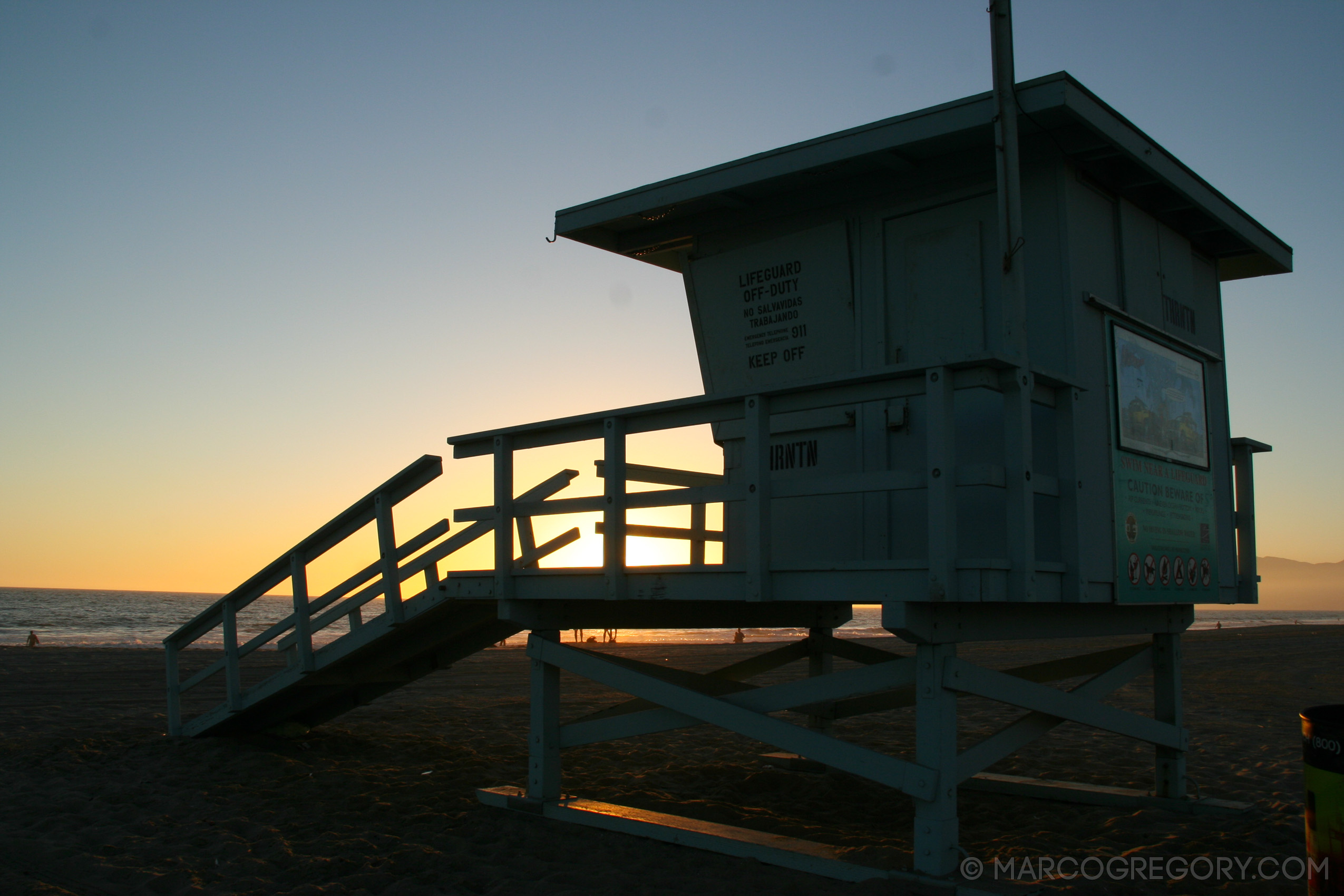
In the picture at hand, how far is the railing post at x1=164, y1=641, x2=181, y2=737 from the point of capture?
8.66 m

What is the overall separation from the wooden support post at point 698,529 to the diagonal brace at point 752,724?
56.7 inches

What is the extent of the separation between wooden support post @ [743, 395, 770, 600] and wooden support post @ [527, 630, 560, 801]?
1.90 m

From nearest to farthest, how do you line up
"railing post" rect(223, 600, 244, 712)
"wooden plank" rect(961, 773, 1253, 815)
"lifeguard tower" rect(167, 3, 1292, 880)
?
"lifeguard tower" rect(167, 3, 1292, 880), "wooden plank" rect(961, 773, 1253, 815), "railing post" rect(223, 600, 244, 712)

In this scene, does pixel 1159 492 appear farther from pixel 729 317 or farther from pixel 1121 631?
pixel 729 317

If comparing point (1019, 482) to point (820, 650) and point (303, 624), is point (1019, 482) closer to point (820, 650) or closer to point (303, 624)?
point (820, 650)

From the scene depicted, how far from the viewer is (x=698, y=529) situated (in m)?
7.51

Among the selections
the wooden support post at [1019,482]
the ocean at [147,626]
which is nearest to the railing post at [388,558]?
the wooden support post at [1019,482]

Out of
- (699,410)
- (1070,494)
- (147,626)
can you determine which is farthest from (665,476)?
(147,626)

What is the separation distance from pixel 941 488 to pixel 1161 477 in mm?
2604

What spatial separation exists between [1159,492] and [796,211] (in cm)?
301

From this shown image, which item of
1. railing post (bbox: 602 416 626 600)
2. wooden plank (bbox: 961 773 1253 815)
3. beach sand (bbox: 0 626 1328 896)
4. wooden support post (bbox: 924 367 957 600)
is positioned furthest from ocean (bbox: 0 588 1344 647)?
wooden support post (bbox: 924 367 957 600)

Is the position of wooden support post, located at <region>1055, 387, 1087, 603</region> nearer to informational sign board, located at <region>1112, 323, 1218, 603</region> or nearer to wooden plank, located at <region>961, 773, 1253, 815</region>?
informational sign board, located at <region>1112, 323, 1218, 603</region>

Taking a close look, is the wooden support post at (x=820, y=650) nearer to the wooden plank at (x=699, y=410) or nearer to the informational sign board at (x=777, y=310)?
the informational sign board at (x=777, y=310)

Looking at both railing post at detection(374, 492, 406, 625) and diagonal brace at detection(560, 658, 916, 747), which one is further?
railing post at detection(374, 492, 406, 625)
